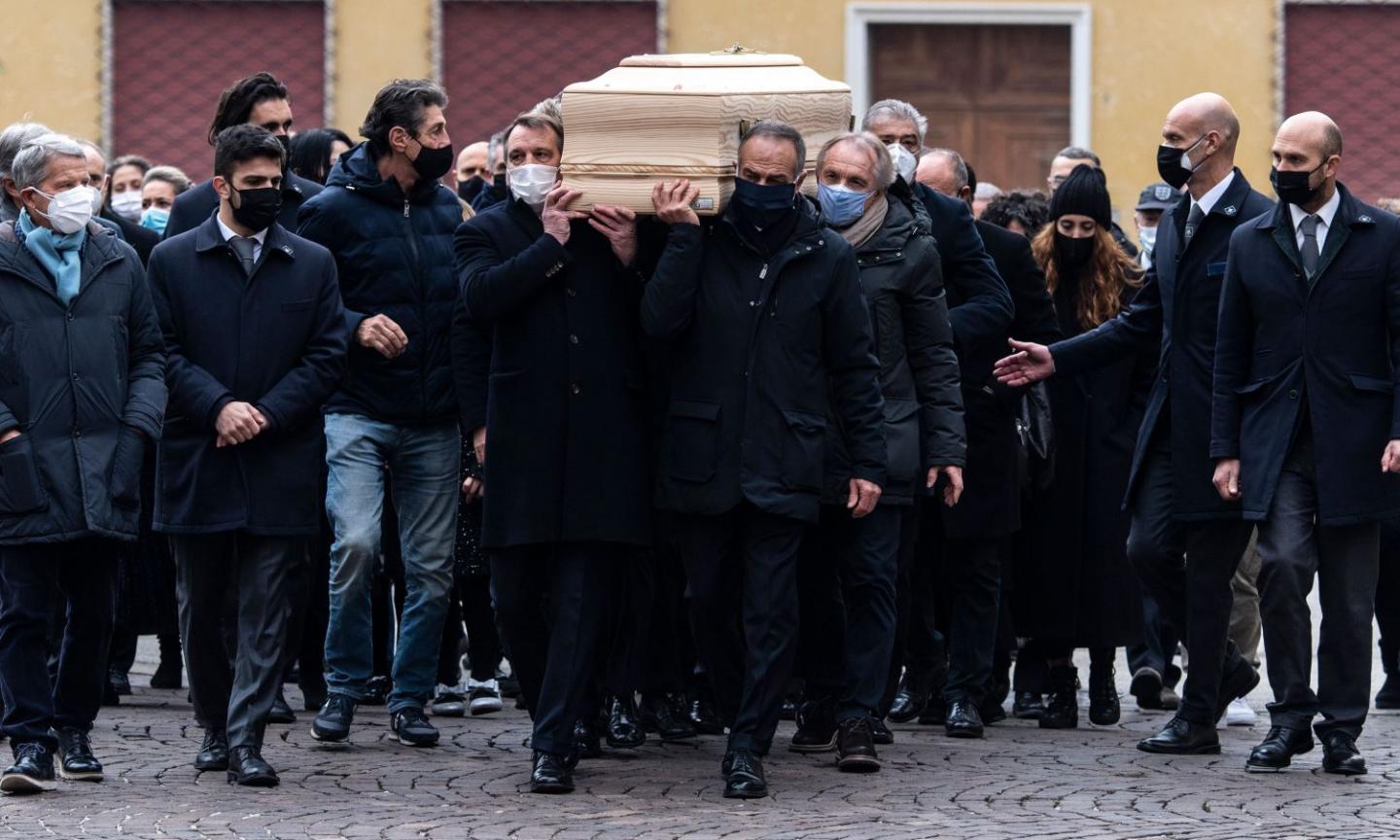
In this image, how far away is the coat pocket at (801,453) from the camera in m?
8.45

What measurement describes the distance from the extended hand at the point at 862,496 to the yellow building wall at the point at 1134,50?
980cm

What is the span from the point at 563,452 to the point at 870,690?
133cm

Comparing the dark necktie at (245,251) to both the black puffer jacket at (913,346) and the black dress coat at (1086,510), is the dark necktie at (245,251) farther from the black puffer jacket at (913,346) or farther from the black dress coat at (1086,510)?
the black dress coat at (1086,510)

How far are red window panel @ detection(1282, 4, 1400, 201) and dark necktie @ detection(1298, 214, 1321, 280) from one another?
374 inches

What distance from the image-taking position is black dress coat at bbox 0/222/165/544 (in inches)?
330

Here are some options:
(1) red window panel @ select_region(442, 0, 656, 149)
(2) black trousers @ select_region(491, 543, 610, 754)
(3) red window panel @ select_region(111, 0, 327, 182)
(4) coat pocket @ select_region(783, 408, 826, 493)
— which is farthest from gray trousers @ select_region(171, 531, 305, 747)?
(3) red window panel @ select_region(111, 0, 327, 182)

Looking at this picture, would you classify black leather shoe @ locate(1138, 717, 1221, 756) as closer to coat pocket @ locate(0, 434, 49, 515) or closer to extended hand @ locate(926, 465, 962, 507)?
extended hand @ locate(926, 465, 962, 507)

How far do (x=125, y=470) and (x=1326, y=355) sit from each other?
3.91 metres

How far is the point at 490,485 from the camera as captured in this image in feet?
28.3

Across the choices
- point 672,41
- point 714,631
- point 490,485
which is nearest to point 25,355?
point 490,485

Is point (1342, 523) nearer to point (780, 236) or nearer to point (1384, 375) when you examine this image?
point (1384, 375)

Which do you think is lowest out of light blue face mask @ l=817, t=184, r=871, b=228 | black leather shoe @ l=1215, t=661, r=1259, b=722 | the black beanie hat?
black leather shoe @ l=1215, t=661, r=1259, b=722

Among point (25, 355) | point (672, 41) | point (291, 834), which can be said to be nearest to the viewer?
point (291, 834)

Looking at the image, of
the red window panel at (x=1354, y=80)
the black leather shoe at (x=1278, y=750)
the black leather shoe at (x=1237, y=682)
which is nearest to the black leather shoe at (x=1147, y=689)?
the black leather shoe at (x=1237, y=682)
